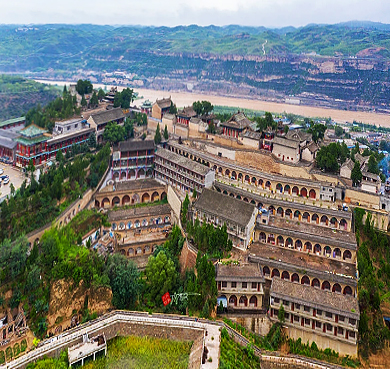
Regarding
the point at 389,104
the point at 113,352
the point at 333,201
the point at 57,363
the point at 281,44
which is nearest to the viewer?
the point at 57,363

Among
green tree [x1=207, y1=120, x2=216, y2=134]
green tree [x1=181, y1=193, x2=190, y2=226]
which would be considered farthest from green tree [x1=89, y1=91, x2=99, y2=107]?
green tree [x1=181, y1=193, x2=190, y2=226]

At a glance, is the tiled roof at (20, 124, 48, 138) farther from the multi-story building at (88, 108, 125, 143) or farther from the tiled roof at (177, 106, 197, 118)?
the tiled roof at (177, 106, 197, 118)

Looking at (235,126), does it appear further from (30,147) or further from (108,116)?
(30,147)

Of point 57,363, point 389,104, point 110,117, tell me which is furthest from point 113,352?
point 389,104

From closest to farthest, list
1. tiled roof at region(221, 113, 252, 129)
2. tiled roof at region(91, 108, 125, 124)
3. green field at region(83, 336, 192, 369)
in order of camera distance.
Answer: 1. green field at region(83, 336, 192, 369)
2. tiled roof at region(221, 113, 252, 129)
3. tiled roof at region(91, 108, 125, 124)

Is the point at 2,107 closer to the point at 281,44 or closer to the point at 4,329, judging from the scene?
the point at 4,329
